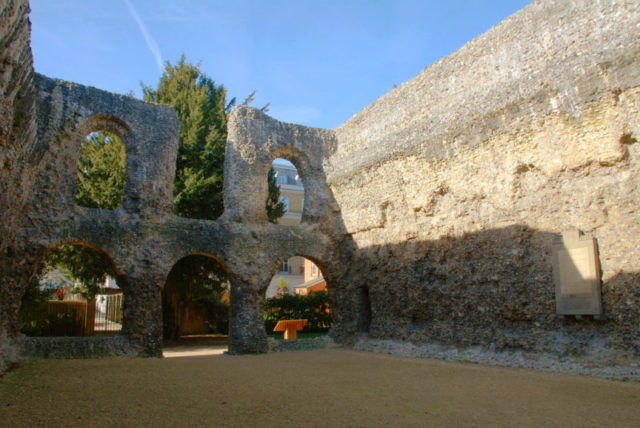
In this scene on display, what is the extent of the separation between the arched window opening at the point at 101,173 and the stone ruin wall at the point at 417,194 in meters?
3.31

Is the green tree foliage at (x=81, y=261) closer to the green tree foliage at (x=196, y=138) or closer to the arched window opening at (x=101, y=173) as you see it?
the arched window opening at (x=101, y=173)

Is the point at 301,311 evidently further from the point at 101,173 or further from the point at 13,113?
the point at 13,113

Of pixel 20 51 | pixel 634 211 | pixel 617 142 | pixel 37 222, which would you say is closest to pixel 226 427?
pixel 20 51

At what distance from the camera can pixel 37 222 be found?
877 cm

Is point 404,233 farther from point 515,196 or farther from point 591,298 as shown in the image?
point 591,298

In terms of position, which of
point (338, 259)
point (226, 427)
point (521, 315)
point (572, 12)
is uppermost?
point (572, 12)

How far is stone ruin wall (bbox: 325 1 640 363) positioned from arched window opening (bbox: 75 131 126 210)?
665 centimetres

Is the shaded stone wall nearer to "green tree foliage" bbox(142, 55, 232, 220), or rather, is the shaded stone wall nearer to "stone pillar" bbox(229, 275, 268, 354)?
"stone pillar" bbox(229, 275, 268, 354)

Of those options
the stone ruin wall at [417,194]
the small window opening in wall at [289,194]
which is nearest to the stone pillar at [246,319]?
the stone ruin wall at [417,194]

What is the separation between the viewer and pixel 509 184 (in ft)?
26.5

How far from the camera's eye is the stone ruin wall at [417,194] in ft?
21.7

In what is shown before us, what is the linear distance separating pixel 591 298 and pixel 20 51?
7.26m

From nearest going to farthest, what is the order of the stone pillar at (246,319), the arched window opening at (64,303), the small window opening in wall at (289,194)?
the stone pillar at (246,319), the arched window opening at (64,303), the small window opening in wall at (289,194)

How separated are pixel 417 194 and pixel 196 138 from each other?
722 cm
